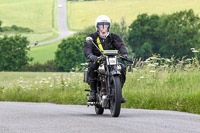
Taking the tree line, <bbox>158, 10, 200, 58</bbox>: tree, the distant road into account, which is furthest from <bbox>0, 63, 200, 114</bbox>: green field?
the distant road

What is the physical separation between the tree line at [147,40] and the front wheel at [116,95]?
92656 millimetres

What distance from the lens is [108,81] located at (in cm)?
895

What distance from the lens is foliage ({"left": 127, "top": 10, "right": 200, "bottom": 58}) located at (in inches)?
4058

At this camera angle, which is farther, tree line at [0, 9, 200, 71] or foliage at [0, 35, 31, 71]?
foliage at [0, 35, 31, 71]

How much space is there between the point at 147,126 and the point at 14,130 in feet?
6.04

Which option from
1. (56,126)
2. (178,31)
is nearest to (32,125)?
(56,126)

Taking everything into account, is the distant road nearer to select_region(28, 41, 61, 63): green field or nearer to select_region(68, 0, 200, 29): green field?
select_region(68, 0, 200, 29): green field

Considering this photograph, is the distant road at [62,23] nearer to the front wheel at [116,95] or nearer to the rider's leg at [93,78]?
the rider's leg at [93,78]

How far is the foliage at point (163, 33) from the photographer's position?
103 metres

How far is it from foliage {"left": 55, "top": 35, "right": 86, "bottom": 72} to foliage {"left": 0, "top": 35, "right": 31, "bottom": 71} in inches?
300

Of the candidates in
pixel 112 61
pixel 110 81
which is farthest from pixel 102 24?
pixel 110 81

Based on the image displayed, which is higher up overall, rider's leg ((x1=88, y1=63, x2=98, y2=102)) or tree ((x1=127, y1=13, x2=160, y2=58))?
tree ((x1=127, y1=13, x2=160, y2=58))

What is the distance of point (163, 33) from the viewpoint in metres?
109

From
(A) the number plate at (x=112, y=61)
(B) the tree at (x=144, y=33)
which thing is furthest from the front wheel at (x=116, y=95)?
(B) the tree at (x=144, y=33)
